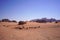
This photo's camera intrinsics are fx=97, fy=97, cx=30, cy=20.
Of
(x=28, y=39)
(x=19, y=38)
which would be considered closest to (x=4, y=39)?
(x=19, y=38)

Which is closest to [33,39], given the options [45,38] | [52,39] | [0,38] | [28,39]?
[28,39]

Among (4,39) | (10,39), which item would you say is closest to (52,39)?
(10,39)

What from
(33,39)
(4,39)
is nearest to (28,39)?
(33,39)

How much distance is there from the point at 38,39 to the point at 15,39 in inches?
84.0

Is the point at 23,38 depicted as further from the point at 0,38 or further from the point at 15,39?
the point at 0,38

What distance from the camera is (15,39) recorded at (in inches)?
352

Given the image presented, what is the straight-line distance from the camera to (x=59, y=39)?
8.93m

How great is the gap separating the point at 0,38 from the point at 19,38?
1.79 m

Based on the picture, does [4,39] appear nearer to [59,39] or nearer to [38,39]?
[38,39]

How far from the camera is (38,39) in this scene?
905cm

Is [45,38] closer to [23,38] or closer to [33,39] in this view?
[33,39]

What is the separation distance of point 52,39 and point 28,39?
222cm

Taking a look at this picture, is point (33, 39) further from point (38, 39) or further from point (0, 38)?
point (0, 38)

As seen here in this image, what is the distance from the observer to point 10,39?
8.89 m
